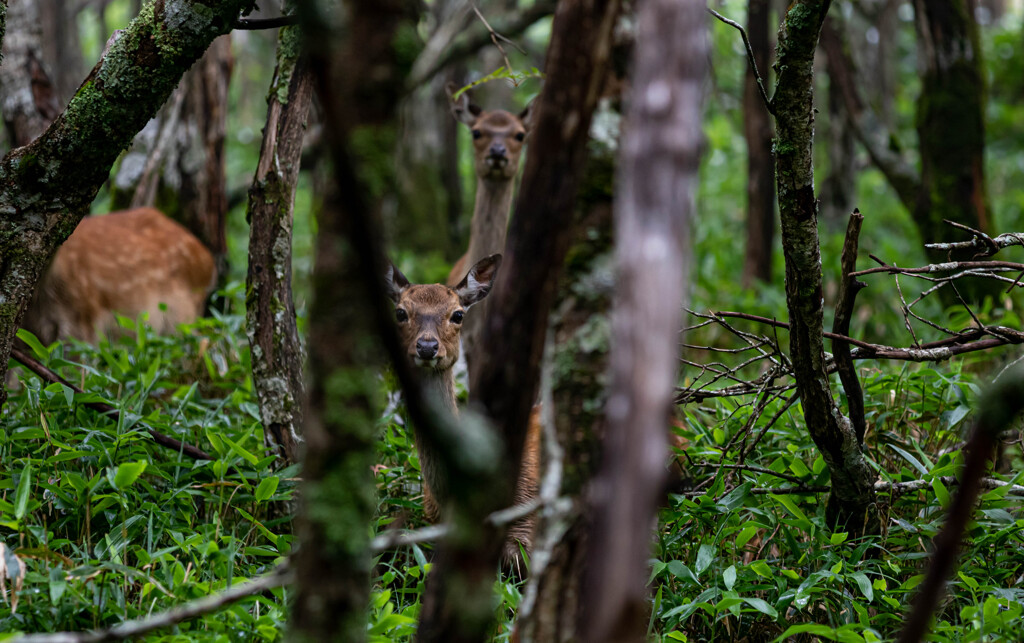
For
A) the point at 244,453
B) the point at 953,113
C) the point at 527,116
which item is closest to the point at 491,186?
the point at 527,116

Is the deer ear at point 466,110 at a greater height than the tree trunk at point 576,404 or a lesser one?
greater

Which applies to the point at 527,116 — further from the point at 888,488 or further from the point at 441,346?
the point at 888,488

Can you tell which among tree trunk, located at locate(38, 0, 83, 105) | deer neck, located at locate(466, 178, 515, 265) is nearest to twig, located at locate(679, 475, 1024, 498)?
deer neck, located at locate(466, 178, 515, 265)

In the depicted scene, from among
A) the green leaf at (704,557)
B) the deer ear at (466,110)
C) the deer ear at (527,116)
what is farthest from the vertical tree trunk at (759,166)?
the green leaf at (704,557)

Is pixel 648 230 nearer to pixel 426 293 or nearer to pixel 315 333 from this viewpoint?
pixel 315 333

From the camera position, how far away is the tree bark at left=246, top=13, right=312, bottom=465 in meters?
3.66

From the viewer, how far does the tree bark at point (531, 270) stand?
1.76 m

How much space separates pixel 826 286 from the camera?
25.7ft

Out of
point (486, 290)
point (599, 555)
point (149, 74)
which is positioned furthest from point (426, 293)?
point (599, 555)

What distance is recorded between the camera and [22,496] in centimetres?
288

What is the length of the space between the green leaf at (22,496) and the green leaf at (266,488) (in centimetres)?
71

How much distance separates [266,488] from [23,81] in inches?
165

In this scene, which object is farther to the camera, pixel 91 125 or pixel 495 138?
pixel 495 138

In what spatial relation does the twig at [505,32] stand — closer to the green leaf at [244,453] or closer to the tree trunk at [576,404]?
the green leaf at [244,453]
